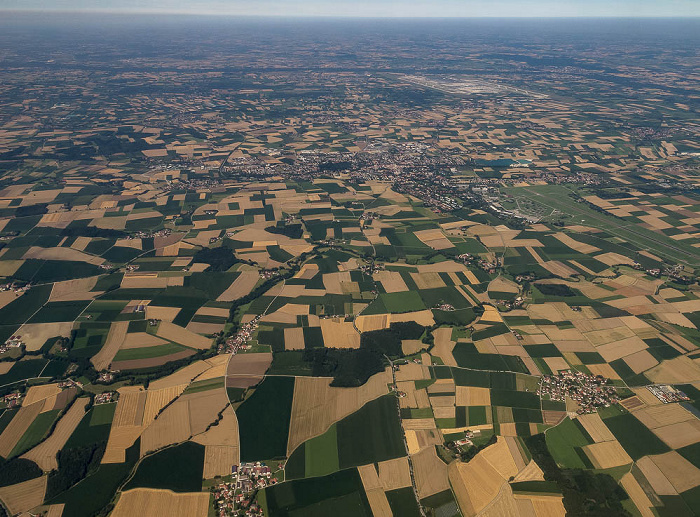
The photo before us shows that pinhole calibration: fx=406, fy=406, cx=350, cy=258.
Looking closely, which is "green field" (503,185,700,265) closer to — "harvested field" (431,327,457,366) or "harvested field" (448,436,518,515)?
"harvested field" (431,327,457,366)

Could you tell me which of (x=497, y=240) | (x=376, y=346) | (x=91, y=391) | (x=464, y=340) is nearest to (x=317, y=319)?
(x=376, y=346)

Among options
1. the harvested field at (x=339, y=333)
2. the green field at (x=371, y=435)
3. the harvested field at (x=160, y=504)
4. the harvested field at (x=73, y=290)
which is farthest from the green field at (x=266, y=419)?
the harvested field at (x=73, y=290)

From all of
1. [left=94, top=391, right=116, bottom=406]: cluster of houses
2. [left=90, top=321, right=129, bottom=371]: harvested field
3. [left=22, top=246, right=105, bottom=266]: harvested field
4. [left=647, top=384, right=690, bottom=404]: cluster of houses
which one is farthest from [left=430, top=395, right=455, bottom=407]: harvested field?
[left=22, top=246, right=105, bottom=266]: harvested field

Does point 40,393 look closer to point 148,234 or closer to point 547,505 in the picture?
point 148,234

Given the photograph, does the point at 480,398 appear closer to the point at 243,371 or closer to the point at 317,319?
the point at 317,319

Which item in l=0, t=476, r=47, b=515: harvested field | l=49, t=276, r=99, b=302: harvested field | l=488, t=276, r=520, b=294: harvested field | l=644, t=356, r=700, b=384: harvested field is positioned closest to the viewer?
l=0, t=476, r=47, b=515: harvested field

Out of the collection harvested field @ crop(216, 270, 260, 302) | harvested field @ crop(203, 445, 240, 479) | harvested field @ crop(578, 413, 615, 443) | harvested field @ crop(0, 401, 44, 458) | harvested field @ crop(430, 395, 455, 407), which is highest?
harvested field @ crop(578, 413, 615, 443)

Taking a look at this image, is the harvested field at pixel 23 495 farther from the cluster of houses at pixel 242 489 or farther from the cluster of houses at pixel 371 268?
the cluster of houses at pixel 371 268
